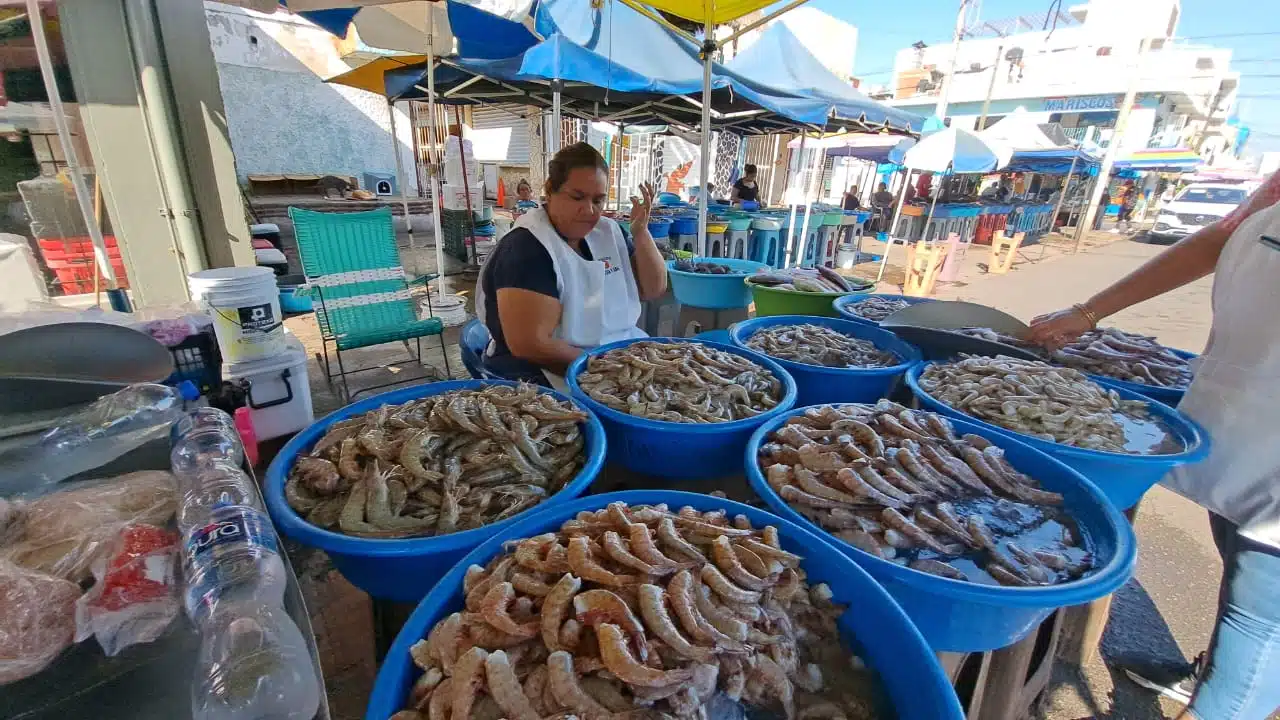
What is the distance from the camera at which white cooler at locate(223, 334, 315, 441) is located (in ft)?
10.9

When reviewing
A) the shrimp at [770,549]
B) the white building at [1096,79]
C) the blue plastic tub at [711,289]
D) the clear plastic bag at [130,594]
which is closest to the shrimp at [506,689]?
the shrimp at [770,549]

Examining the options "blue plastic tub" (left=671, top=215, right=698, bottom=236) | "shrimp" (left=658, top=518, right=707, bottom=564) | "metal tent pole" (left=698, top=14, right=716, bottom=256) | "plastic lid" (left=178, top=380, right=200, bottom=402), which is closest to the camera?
"shrimp" (left=658, top=518, right=707, bottom=564)

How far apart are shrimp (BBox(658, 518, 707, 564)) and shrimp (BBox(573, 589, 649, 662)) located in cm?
23

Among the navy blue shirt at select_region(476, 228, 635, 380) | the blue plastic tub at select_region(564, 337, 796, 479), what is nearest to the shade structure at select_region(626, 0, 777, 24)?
the navy blue shirt at select_region(476, 228, 635, 380)

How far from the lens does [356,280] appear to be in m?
5.30

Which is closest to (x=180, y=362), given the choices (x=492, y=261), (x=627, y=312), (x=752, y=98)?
(x=492, y=261)

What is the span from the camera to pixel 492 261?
3010 millimetres

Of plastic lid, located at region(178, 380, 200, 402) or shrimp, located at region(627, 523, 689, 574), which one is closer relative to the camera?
shrimp, located at region(627, 523, 689, 574)

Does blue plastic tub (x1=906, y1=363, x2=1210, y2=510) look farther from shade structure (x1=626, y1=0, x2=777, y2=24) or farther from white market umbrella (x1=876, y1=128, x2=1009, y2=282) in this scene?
white market umbrella (x1=876, y1=128, x2=1009, y2=282)

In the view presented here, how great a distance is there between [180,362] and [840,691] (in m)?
3.33

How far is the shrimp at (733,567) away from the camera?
50.3 inches

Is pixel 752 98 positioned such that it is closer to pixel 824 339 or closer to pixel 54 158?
A: pixel 824 339

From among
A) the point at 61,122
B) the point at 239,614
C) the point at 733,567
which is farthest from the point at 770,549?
the point at 61,122

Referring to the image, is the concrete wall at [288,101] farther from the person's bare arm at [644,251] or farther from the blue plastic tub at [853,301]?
the blue plastic tub at [853,301]
